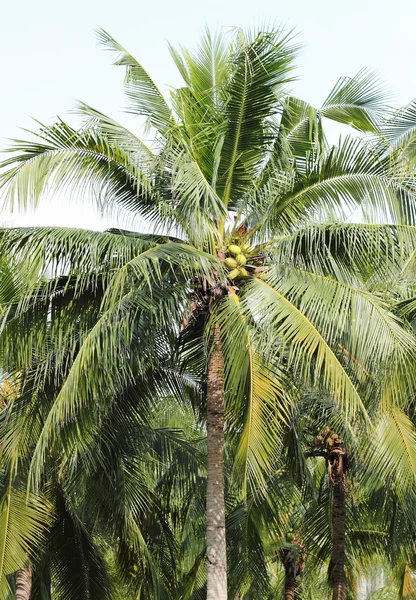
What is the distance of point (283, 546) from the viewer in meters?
20.0

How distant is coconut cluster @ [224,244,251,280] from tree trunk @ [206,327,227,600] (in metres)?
0.73

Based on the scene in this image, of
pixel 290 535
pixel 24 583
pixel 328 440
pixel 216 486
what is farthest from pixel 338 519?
pixel 216 486

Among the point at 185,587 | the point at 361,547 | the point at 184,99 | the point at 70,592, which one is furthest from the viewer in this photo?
the point at 361,547

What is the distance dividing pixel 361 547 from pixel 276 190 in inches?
429

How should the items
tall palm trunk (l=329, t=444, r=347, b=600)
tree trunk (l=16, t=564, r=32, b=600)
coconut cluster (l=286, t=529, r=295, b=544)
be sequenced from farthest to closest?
1. coconut cluster (l=286, t=529, r=295, b=544)
2. tall palm trunk (l=329, t=444, r=347, b=600)
3. tree trunk (l=16, t=564, r=32, b=600)

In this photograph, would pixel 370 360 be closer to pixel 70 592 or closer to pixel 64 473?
pixel 64 473

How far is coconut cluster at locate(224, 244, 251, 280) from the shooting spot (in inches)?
445

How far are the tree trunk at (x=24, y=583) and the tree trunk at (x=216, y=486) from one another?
20.0ft

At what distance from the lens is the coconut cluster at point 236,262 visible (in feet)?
37.1

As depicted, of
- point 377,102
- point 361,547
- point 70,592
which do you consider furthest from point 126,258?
point 361,547

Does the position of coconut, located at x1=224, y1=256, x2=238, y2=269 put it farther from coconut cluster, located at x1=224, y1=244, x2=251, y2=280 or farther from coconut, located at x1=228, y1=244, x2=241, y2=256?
coconut, located at x1=228, y1=244, x2=241, y2=256

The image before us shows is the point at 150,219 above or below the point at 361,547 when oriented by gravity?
above

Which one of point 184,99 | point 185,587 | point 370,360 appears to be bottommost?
point 185,587

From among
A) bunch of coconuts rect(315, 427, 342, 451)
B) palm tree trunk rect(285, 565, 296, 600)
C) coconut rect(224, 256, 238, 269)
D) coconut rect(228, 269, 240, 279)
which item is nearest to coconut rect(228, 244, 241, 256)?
coconut rect(224, 256, 238, 269)
